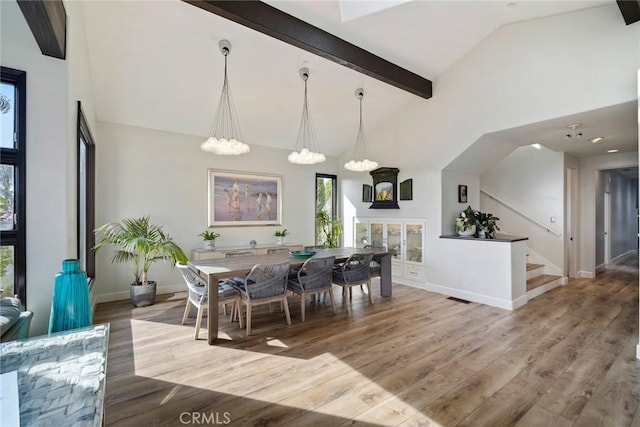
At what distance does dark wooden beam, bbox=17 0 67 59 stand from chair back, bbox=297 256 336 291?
2969mm

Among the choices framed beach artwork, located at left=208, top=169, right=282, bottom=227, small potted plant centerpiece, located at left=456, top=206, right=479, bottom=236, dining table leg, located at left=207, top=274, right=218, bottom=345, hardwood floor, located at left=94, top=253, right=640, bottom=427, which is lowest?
hardwood floor, located at left=94, top=253, right=640, bottom=427

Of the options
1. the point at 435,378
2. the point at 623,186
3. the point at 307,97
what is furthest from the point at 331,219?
the point at 623,186

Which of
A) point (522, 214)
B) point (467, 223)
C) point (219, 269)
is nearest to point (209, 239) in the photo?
point (219, 269)

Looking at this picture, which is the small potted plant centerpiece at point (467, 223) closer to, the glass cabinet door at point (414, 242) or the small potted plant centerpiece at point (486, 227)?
the small potted plant centerpiece at point (486, 227)

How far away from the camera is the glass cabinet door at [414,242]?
18.1 ft

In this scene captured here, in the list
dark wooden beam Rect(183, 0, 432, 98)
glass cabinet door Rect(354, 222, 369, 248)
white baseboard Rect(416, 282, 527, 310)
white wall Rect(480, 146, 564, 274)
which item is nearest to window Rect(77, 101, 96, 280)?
dark wooden beam Rect(183, 0, 432, 98)

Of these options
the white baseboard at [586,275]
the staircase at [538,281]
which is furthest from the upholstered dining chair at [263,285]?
the white baseboard at [586,275]

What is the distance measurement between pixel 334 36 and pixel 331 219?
14.1 feet

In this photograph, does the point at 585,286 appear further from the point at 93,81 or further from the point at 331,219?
the point at 93,81

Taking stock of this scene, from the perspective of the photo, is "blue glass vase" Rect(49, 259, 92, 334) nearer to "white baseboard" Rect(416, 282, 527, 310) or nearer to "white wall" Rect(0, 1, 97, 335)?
"white wall" Rect(0, 1, 97, 335)

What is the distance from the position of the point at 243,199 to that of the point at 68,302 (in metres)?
4.01

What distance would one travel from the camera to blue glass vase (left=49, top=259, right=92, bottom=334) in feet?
6.15

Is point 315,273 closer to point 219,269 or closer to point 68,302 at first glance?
point 219,269

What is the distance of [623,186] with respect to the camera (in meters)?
8.95
